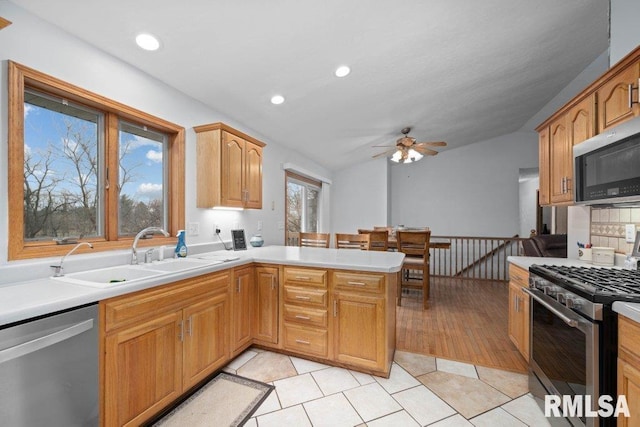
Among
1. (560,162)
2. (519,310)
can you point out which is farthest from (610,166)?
(519,310)

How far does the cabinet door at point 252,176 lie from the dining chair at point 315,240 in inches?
34.3

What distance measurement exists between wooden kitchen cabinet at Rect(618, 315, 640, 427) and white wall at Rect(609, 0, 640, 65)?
6.10 feet

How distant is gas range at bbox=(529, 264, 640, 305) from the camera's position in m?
1.18

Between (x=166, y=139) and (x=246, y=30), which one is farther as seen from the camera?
(x=166, y=139)

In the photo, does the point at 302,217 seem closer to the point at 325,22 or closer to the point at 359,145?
the point at 359,145

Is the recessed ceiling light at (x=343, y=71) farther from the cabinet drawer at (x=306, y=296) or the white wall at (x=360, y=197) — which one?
the white wall at (x=360, y=197)

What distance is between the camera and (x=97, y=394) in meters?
1.28

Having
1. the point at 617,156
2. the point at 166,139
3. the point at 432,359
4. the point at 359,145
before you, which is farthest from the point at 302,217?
the point at 617,156

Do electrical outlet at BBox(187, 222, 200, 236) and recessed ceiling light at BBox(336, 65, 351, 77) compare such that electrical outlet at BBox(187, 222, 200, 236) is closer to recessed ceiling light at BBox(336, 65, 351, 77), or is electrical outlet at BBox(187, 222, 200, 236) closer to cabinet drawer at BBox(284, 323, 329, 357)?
cabinet drawer at BBox(284, 323, 329, 357)

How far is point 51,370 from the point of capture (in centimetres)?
113

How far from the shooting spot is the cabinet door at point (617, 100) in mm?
1533

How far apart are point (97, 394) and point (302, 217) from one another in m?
4.02

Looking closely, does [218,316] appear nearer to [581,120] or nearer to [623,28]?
[581,120]

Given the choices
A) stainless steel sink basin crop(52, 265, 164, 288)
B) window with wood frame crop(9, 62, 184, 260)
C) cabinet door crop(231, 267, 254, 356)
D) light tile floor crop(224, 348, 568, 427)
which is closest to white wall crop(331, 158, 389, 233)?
light tile floor crop(224, 348, 568, 427)
